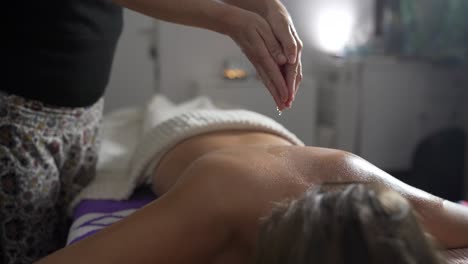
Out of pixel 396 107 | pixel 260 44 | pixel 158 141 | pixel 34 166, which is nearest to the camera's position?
pixel 260 44

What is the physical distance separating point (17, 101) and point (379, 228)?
937 millimetres

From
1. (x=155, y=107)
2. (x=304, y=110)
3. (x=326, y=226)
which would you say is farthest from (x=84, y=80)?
(x=304, y=110)

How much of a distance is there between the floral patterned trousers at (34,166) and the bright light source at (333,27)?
240 cm

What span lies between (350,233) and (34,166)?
35.1 inches

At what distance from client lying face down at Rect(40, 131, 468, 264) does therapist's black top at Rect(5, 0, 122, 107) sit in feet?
1.77

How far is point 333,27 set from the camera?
3.59 m

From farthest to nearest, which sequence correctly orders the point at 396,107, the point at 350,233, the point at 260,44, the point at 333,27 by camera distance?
the point at 333,27 → the point at 396,107 → the point at 260,44 → the point at 350,233

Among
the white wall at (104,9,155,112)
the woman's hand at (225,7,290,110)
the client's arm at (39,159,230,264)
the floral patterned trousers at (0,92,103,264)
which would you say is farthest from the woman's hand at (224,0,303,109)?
the white wall at (104,9,155,112)

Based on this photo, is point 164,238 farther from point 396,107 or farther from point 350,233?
point 396,107

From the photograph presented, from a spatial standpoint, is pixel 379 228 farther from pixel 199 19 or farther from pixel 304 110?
pixel 304 110

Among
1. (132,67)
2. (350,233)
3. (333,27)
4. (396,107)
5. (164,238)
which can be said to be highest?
(350,233)

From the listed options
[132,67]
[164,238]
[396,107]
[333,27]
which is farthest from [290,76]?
[333,27]

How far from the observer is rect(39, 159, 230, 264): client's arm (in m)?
0.83

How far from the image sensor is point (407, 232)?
60cm
